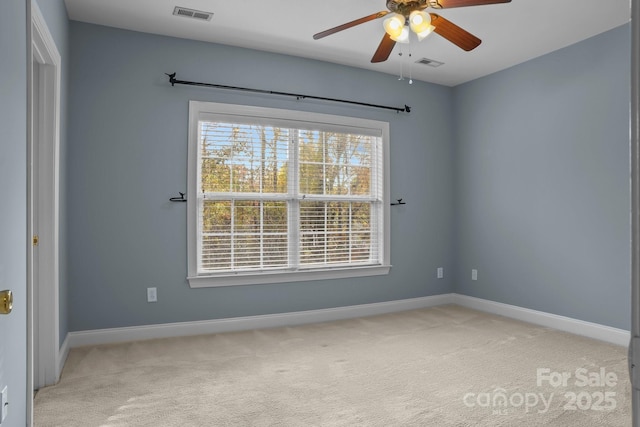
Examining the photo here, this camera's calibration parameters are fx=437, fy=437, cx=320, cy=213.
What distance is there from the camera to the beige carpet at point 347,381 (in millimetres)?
2330

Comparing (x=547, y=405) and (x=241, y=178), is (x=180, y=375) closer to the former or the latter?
(x=241, y=178)

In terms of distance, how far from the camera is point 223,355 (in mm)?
3299

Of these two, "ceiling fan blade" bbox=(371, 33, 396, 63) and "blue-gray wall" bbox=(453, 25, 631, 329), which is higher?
"ceiling fan blade" bbox=(371, 33, 396, 63)

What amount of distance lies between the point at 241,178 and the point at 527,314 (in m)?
3.09

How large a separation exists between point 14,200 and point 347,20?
2741mm

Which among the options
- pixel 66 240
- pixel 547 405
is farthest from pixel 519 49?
pixel 66 240

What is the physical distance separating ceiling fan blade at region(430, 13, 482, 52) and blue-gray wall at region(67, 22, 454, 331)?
1.76 m

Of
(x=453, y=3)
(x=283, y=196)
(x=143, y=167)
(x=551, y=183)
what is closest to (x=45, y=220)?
(x=143, y=167)

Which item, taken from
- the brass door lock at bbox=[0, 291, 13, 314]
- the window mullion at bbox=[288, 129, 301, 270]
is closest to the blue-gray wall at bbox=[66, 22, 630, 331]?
the window mullion at bbox=[288, 129, 301, 270]

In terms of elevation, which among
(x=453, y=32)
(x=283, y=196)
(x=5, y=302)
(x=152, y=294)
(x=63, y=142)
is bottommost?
(x=152, y=294)

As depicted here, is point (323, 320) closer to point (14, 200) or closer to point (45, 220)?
point (45, 220)

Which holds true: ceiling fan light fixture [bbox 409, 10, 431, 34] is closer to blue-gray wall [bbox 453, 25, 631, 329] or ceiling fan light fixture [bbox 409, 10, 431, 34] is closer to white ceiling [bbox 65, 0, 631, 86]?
white ceiling [bbox 65, 0, 631, 86]

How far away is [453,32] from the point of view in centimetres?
279

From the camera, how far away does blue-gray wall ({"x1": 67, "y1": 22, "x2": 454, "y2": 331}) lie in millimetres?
3504
